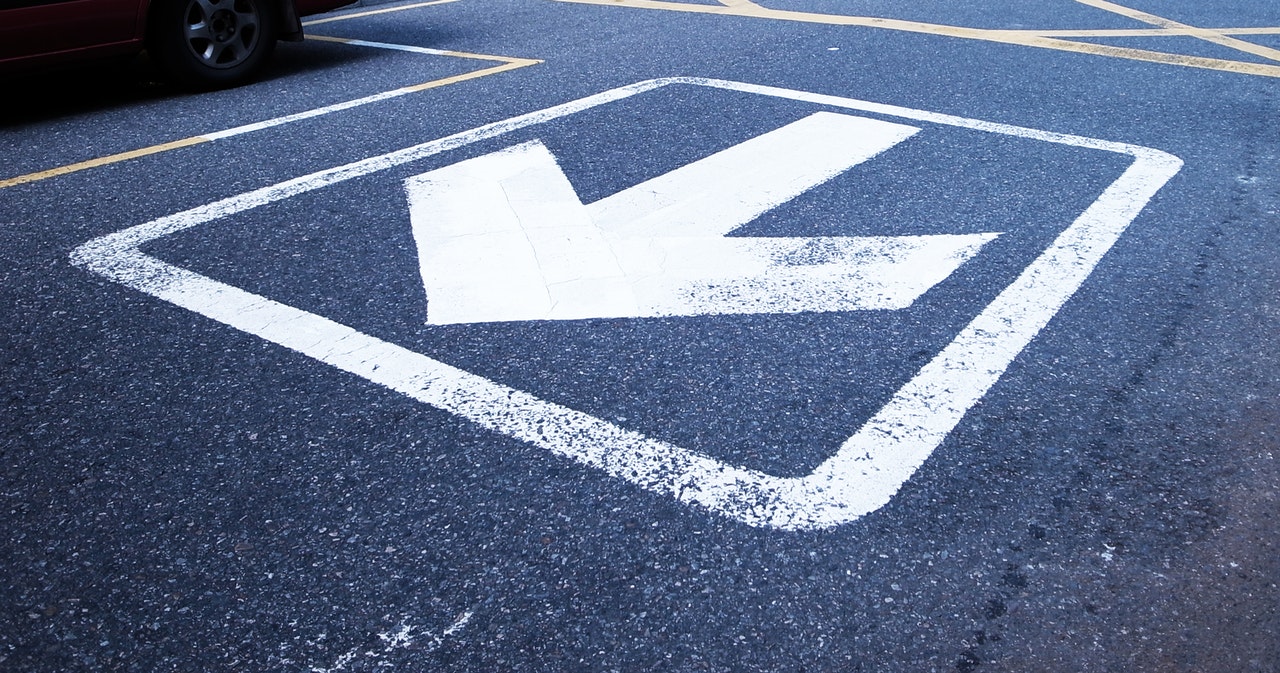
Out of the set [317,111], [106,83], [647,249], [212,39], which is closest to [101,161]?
[317,111]

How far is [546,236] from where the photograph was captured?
155 inches

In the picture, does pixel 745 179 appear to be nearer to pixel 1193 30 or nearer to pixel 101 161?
pixel 101 161

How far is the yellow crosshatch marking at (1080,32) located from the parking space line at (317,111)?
7.91 ft

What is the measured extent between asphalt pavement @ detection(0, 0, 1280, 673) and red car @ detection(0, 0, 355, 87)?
1.34 ft

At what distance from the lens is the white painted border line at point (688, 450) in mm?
2479

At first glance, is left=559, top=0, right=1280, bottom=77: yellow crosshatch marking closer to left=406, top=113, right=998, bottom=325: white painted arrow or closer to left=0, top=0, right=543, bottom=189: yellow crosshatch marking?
left=0, top=0, right=543, bottom=189: yellow crosshatch marking

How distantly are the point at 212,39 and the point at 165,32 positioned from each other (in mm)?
298

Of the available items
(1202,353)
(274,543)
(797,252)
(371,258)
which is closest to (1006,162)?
(797,252)

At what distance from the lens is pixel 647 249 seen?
3.84 m

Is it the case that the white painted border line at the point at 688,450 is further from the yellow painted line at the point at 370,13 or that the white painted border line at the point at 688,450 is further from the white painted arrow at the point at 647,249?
the yellow painted line at the point at 370,13

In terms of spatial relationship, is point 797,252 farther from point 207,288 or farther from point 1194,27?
point 1194,27

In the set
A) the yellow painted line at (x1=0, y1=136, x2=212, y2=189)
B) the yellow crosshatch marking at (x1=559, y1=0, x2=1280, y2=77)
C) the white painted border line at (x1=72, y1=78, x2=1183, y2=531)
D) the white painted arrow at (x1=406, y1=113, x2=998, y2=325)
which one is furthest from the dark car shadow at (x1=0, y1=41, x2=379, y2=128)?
the yellow crosshatch marking at (x1=559, y1=0, x2=1280, y2=77)

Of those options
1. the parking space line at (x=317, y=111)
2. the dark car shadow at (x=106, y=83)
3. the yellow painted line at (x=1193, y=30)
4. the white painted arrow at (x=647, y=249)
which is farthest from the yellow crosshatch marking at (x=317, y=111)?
the yellow painted line at (x=1193, y=30)

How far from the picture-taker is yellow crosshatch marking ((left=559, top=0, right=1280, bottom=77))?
22.9ft
